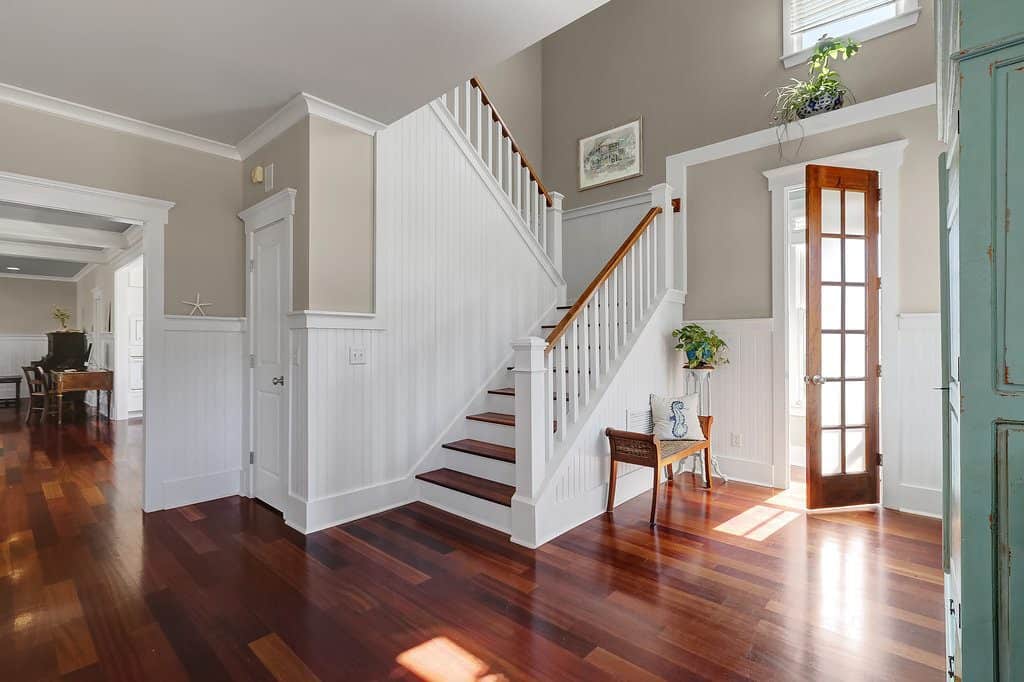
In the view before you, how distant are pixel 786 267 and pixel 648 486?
6.78ft

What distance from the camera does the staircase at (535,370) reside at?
2953 millimetres

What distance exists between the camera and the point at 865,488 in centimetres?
358

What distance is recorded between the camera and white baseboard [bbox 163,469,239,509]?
142 inches

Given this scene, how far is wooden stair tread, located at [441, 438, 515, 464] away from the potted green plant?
11.3 ft

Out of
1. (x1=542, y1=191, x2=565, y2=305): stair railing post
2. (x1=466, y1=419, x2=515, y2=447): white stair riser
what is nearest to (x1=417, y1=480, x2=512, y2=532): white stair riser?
(x1=466, y1=419, x2=515, y2=447): white stair riser

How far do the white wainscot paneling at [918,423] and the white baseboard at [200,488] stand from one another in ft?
16.0

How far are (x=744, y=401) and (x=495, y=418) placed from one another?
2.11 meters

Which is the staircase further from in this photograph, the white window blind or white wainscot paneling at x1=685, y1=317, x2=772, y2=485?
the white window blind

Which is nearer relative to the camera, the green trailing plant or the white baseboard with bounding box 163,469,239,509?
the white baseboard with bounding box 163,469,239,509

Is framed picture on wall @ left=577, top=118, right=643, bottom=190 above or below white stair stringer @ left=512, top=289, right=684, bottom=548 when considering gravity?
above

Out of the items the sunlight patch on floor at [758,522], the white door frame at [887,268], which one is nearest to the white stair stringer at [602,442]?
the sunlight patch on floor at [758,522]

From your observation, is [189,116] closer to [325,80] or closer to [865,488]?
[325,80]

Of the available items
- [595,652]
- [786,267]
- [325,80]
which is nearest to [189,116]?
[325,80]

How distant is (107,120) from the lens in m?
3.32
